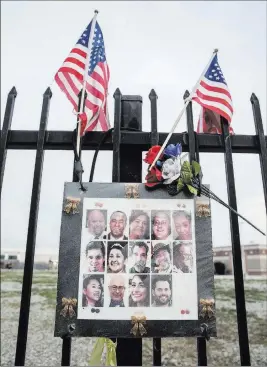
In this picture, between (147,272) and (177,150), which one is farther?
(177,150)

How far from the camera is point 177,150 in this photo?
196 cm

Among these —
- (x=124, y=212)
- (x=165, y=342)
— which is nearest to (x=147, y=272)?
(x=124, y=212)

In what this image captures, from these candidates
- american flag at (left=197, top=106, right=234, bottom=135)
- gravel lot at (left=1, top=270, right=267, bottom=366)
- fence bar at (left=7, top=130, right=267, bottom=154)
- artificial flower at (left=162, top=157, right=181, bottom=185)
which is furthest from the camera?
gravel lot at (left=1, top=270, right=267, bottom=366)

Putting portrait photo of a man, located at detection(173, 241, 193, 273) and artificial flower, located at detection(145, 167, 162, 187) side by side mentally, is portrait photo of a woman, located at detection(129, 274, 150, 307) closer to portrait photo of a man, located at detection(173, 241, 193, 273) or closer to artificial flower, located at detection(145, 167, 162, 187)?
portrait photo of a man, located at detection(173, 241, 193, 273)

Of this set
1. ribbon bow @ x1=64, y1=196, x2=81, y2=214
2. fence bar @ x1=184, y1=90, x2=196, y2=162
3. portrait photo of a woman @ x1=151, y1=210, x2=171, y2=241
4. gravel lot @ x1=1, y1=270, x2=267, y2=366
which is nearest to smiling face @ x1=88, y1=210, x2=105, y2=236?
ribbon bow @ x1=64, y1=196, x2=81, y2=214

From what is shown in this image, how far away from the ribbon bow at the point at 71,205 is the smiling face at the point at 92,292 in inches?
17.5

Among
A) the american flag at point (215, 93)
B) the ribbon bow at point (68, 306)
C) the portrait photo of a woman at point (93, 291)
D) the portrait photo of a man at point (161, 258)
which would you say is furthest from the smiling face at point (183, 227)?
the american flag at point (215, 93)

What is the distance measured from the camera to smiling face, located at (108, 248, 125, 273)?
1.79 meters

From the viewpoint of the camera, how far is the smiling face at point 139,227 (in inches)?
72.8

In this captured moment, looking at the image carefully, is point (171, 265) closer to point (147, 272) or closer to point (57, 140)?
point (147, 272)

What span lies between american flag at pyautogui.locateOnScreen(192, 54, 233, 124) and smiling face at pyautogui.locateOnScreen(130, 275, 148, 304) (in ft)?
4.35

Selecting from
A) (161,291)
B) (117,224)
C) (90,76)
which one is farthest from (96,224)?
(90,76)

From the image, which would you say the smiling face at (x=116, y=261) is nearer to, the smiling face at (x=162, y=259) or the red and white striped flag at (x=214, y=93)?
the smiling face at (x=162, y=259)

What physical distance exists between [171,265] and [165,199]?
42 cm
